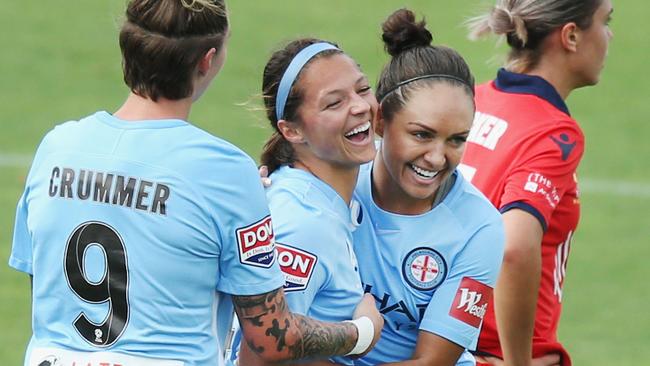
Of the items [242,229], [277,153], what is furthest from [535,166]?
[242,229]

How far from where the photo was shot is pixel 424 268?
15.1 feet

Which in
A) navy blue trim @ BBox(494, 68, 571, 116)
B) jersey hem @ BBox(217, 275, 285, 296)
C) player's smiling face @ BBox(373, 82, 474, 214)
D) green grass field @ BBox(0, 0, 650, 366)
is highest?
green grass field @ BBox(0, 0, 650, 366)

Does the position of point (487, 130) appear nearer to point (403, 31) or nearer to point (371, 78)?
point (403, 31)

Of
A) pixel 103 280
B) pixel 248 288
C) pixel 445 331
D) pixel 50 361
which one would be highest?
pixel 445 331

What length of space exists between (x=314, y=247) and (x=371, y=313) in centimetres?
27

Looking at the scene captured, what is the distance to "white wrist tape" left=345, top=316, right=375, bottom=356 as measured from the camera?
4.28 m

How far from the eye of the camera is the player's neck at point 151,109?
4023 millimetres

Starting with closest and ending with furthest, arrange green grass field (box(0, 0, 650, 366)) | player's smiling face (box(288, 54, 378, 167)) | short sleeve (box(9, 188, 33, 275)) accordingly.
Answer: short sleeve (box(9, 188, 33, 275)) → player's smiling face (box(288, 54, 378, 167)) → green grass field (box(0, 0, 650, 366))

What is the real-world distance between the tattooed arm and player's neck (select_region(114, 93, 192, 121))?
56cm

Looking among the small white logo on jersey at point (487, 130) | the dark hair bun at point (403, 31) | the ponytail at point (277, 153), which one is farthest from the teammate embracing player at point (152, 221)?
the small white logo on jersey at point (487, 130)

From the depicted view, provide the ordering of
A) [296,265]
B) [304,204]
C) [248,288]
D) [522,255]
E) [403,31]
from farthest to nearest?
[522,255] < [403,31] < [304,204] < [296,265] < [248,288]

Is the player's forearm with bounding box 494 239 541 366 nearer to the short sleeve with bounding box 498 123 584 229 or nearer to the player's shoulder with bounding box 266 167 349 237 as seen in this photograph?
the short sleeve with bounding box 498 123 584 229

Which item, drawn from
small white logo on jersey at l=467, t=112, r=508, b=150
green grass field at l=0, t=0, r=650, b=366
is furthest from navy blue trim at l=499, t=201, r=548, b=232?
green grass field at l=0, t=0, r=650, b=366

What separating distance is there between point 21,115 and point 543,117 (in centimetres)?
930
